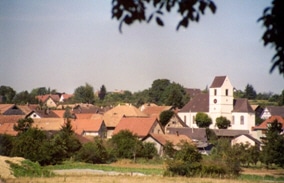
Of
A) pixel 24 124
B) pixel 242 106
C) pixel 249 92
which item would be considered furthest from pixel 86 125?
pixel 249 92

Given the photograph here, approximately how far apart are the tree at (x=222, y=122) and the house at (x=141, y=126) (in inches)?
820

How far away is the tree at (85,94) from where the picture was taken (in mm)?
130625

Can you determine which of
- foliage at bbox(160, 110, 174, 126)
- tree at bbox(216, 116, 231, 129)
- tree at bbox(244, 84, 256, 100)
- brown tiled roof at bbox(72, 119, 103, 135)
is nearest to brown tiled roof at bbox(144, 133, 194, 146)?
brown tiled roof at bbox(72, 119, 103, 135)

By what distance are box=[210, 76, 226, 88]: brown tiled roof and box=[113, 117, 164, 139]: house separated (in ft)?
83.3

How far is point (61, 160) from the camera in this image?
4400cm

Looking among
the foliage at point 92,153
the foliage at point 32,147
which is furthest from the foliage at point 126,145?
the foliage at point 32,147

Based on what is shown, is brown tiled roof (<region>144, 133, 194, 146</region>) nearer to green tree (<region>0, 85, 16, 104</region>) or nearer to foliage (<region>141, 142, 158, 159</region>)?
foliage (<region>141, 142, 158, 159</region>)

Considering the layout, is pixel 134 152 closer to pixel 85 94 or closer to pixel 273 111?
pixel 273 111

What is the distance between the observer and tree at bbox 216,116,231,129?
76.9 m

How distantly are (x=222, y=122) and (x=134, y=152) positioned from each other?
3201 cm

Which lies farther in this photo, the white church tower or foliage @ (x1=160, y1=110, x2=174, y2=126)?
the white church tower

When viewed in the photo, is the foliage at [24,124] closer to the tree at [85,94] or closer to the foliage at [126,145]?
the foliage at [126,145]

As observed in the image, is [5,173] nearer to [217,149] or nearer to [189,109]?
[217,149]

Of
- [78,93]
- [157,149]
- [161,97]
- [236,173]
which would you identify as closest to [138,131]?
[157,149]
